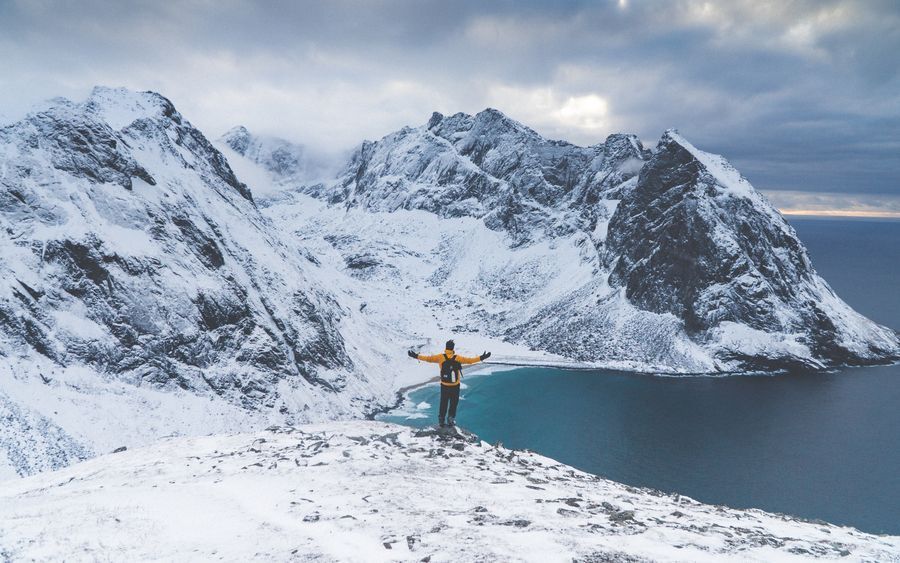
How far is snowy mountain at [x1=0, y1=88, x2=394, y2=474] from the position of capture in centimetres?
5166

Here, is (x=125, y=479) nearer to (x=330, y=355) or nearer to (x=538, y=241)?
(x=330, y=355)

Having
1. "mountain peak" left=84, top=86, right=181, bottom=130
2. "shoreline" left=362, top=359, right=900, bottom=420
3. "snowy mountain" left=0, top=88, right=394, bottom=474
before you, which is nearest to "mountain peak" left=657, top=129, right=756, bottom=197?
"shoreline" left=362, top=359, right=900, bottom=420

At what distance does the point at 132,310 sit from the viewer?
205 feet

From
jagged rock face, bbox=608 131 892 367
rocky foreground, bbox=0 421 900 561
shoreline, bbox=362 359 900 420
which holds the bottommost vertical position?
shoreline, bbox=362 359 900 420

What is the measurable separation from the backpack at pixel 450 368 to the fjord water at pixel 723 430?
48.5 meters

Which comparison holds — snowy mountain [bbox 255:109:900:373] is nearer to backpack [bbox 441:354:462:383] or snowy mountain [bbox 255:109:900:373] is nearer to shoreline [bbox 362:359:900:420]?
shoreline [bbox 362:359:900:420]

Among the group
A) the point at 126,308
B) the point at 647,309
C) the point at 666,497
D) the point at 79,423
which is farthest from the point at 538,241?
the point at 666,497

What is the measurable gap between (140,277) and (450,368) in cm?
5955

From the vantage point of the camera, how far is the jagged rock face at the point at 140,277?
58031 mm

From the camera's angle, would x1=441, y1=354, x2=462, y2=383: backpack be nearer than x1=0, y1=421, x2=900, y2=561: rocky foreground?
No

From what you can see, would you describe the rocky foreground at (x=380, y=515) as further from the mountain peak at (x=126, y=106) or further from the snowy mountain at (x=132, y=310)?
the mountain peak at (x=126, y=106)

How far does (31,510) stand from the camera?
14.9 m

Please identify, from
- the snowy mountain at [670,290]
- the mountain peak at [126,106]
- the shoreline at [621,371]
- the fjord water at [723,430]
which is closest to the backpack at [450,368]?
the fjord water at [723,430]

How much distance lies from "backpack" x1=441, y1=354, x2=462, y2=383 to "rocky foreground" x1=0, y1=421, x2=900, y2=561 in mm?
2760
